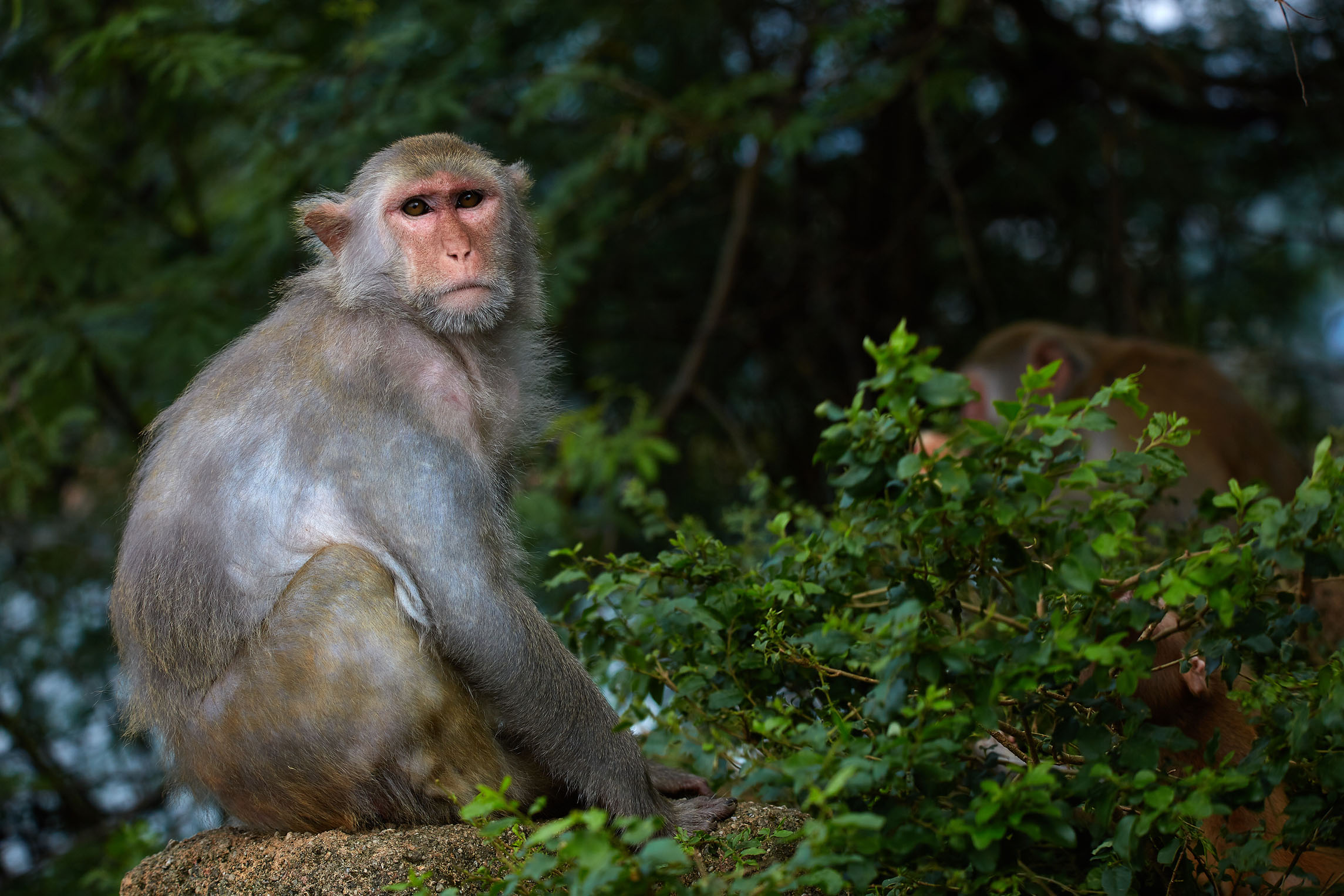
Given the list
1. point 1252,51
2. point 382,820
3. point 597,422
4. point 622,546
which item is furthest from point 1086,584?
point 1252,51

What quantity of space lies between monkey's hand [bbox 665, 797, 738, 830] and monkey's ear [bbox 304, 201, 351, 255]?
1.88m

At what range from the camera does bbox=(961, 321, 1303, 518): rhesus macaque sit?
5.73 metres

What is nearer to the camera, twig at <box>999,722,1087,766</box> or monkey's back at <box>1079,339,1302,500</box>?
twig at <box>999,722,1087,766</box>

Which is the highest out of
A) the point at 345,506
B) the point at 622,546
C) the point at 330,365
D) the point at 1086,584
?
the point at 330,365

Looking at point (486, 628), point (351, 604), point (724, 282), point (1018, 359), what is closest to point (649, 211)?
point (724, 282)

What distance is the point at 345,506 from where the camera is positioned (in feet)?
9.76

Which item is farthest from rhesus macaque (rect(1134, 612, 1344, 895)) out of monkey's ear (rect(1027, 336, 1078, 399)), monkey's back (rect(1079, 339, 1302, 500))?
monkey's ear (rect(1027, 336, 1078, 399))

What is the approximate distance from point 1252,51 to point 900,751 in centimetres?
647

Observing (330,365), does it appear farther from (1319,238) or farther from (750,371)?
(1319,238)

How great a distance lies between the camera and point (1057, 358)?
6062 mm

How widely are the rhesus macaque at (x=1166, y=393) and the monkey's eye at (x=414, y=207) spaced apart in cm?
329

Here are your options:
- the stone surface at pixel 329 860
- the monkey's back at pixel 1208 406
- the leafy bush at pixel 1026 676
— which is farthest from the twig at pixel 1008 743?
the monkey's back at pixel 1208 406

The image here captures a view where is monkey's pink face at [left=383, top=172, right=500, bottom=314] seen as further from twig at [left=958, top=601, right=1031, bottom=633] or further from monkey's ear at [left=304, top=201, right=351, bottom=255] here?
twig at [left=958, top=601, right=1031, bottom=633]

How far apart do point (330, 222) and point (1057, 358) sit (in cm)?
390
